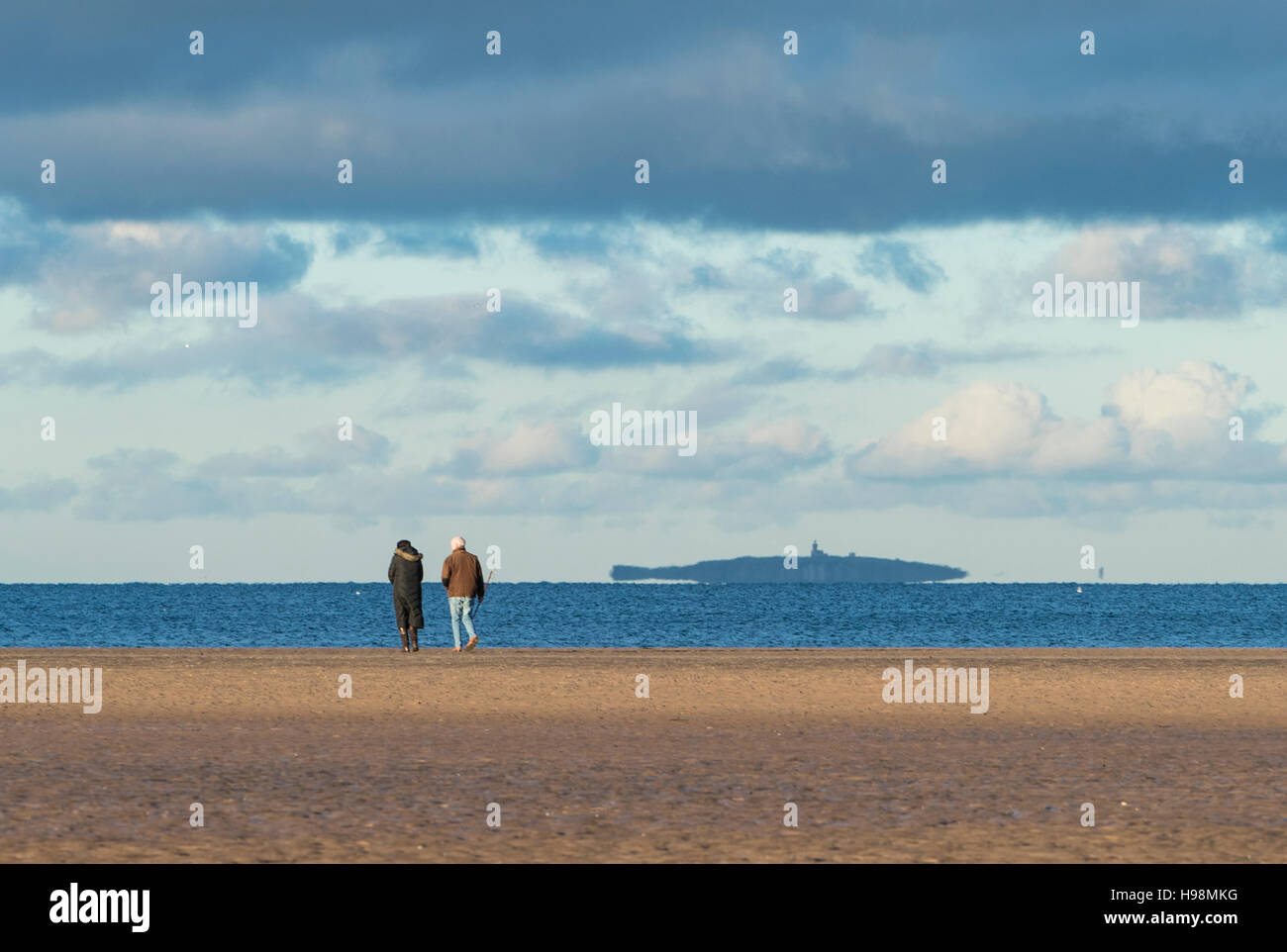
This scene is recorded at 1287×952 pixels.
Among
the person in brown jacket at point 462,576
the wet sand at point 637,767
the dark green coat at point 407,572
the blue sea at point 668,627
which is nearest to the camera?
the wet sand at point 637,767

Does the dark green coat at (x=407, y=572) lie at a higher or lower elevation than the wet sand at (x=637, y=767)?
higher

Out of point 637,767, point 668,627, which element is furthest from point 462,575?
point 668,627

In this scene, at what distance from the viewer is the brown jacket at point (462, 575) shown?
83.8 feet

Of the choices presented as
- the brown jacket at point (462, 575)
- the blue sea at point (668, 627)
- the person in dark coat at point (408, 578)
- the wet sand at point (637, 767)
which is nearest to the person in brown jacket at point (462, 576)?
the brown jacket at point (462, 575)

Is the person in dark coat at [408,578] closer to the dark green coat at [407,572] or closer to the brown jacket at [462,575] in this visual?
the dark green coat at [407,572]

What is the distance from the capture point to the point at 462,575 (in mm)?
25547

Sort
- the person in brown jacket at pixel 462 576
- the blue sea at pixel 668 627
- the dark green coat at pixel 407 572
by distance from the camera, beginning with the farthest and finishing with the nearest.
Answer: the blue sea at pixel 668 627 < the dark green coat at pixel 407 572 < the person in brown jacket at pixel 462 576

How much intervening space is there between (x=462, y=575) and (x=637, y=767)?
12742 mm

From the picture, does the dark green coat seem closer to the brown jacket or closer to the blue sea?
the brown jacket

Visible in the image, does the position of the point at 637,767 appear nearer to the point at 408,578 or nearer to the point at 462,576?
the point at 462,576

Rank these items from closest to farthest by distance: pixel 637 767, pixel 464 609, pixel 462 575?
pixel 637 767 → pixel 462 575 → pixel 464 609

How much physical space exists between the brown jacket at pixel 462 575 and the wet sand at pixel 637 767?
5.92 feet

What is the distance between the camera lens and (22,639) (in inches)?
2539

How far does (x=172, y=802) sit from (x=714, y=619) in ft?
262
